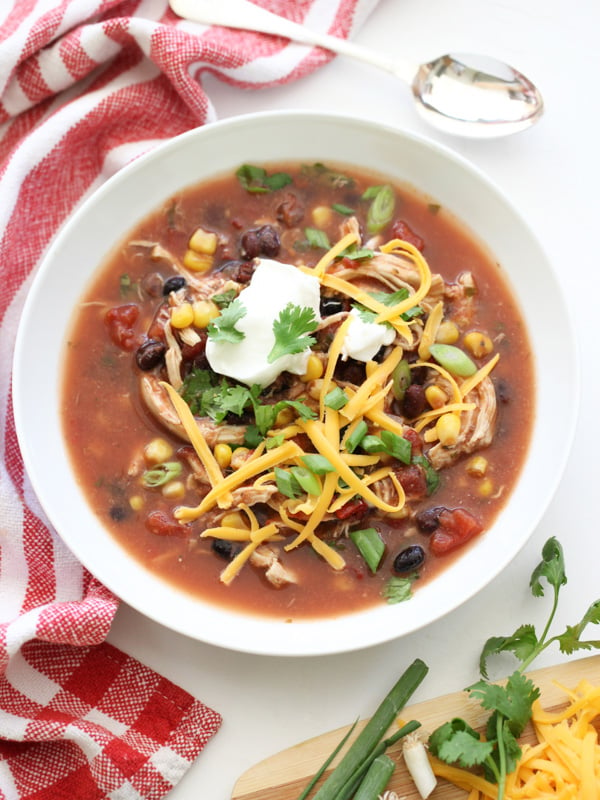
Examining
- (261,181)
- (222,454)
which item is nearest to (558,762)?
(222,454)

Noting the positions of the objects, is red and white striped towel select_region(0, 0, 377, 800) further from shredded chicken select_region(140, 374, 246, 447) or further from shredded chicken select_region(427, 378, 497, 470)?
shredded chicken select_region(427, 378, 497, 470)

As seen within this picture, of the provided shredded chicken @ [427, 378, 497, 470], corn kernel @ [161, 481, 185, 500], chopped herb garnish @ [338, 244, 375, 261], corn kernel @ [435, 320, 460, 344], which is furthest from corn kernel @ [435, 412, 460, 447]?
corn kernel @ [161, 481, 185, 500]

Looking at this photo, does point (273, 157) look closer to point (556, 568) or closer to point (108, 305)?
point (108, 305)

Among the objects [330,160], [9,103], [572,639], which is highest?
[9,103]

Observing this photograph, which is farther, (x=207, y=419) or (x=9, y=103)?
(x=9, y=103)

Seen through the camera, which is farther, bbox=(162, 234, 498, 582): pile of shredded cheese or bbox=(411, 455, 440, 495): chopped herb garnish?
bbox=(411, 455, 440, 495): chopped herb garnish

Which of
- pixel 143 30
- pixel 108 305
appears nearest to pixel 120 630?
pixel 108 305

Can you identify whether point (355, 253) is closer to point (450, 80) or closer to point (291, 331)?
point (291, 331)
